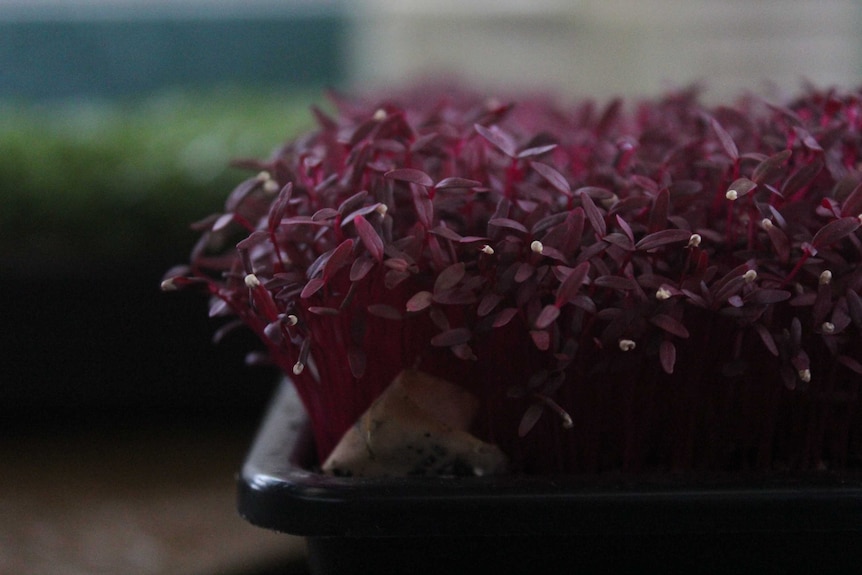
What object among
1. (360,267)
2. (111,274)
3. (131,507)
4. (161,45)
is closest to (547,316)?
(360,267)

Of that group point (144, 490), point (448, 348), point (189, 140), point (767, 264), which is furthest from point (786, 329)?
point (189, 140)

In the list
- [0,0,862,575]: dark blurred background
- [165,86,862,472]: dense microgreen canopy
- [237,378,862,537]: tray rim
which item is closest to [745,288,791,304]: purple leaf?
[165,86,862,472]: dense microgreen canopy

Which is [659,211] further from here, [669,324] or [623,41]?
[623,41]

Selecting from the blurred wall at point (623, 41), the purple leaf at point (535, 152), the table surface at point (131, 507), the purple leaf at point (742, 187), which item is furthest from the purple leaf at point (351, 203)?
the blurred wall at point (623, 41)

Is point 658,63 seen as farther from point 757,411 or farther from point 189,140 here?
point 757,411

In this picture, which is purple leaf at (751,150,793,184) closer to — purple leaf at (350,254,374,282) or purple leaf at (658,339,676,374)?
purple leaf at (658,339,676,374)
